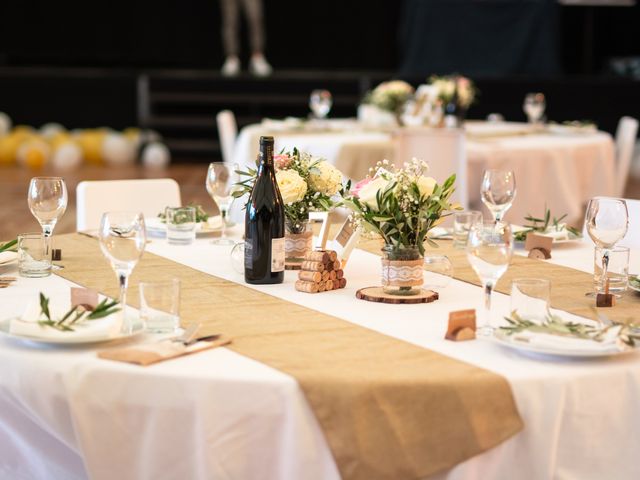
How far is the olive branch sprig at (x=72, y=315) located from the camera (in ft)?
6.42

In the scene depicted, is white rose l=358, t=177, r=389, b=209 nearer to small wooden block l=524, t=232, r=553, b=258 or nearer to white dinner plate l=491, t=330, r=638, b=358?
white dinner plate l=491, t=330, r=638, b=358

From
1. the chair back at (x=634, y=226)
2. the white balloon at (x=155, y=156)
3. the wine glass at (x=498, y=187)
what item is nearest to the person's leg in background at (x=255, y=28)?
the white balloon at (x=155, y=156)

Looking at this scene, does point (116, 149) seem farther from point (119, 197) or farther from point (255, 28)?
point (119, 197)

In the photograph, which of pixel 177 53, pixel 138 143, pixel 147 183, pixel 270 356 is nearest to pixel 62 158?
pixel 138 143

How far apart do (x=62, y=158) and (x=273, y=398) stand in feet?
32.4

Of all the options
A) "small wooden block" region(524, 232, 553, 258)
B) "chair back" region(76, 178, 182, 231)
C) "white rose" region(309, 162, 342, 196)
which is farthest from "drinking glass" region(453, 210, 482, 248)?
"chair back" region(76, 178, 182, 231)

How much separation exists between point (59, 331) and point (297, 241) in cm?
87

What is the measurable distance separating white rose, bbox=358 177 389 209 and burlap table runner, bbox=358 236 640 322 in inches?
15.5

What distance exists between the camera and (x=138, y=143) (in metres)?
12.0

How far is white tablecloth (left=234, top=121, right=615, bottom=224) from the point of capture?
5.79m

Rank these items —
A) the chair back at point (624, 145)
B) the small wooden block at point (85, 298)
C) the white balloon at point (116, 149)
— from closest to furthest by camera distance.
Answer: the small wooden block at point (85, 298)
the chair back at point (624, 145)
the white balloon at point (116, 149)

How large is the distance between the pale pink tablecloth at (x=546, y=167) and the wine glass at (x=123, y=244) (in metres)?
3.84

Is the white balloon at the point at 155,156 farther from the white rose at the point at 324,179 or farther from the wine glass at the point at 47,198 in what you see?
the white rose at the point at 324,179

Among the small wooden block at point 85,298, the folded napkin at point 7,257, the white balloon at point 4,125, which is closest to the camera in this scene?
the small wooden block at point 85,298
